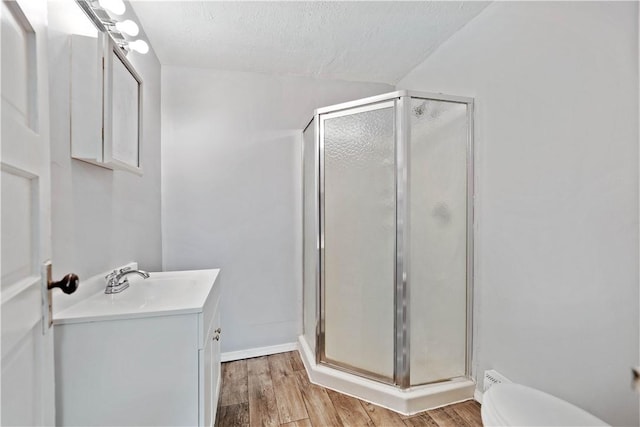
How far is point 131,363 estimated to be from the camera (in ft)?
3.02

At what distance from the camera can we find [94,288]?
1.15 metres

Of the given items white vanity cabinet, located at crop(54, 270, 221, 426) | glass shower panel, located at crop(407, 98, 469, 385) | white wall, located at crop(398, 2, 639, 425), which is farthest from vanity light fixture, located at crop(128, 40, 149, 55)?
white wall, located at crop(398, 2, 639, 425)

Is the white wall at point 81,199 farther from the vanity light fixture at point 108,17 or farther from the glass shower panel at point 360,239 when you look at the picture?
the glass shower panel at point 360,239

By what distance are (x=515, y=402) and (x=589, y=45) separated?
1.39 m

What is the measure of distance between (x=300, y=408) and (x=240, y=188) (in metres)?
1.54

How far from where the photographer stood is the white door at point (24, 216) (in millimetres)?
567

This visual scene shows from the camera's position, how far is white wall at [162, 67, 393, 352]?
2.13 metres

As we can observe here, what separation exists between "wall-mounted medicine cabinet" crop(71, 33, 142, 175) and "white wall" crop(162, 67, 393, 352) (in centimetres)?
89

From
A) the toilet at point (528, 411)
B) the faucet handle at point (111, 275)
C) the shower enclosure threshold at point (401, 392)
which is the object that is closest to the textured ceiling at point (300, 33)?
the faucet handle at point (111, 275)

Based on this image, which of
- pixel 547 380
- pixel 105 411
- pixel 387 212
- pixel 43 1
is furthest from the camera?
pixel 387 212

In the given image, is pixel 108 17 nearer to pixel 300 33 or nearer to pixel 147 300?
pixel 300 33

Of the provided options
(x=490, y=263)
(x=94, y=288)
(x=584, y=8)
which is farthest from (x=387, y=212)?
(x=94, y=288)

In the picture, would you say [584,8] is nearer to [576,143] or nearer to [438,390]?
[576,143]

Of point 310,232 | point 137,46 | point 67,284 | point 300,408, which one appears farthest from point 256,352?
point 137,46
